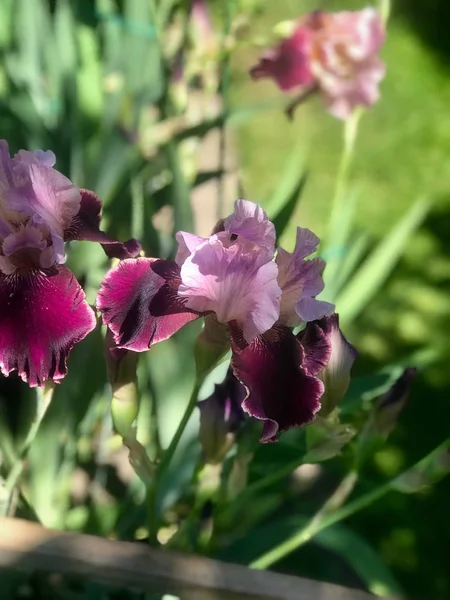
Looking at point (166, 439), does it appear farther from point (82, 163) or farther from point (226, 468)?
point (82, 163)

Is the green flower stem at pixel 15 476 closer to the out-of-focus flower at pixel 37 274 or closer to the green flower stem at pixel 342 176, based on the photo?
the out-of-focus flower at pixel 37 274

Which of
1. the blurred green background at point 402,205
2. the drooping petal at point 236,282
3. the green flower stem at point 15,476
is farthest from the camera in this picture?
the blurred green background at point 402,205

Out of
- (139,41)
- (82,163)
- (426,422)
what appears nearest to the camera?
(82,163)

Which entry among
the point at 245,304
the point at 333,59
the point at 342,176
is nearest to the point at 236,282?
the point at 245,304

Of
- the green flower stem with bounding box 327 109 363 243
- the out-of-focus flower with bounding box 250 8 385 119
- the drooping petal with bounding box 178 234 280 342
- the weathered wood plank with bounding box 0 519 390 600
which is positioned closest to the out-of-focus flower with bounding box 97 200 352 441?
the drooping petal with bounding box 178 234 280 342

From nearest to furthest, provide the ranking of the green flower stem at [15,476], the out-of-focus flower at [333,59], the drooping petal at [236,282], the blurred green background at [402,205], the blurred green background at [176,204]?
the drooping petal at [236,282]
the green flower stem at [15,476]
the blurred green background at [176,204]
the out-of-focus flower at [333,59]
the blurred green background at [402,205]

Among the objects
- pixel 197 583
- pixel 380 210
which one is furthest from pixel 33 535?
pixel 380 210

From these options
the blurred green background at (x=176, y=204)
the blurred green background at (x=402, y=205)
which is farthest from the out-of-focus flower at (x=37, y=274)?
the blurred green background at (x=402, y=205)
